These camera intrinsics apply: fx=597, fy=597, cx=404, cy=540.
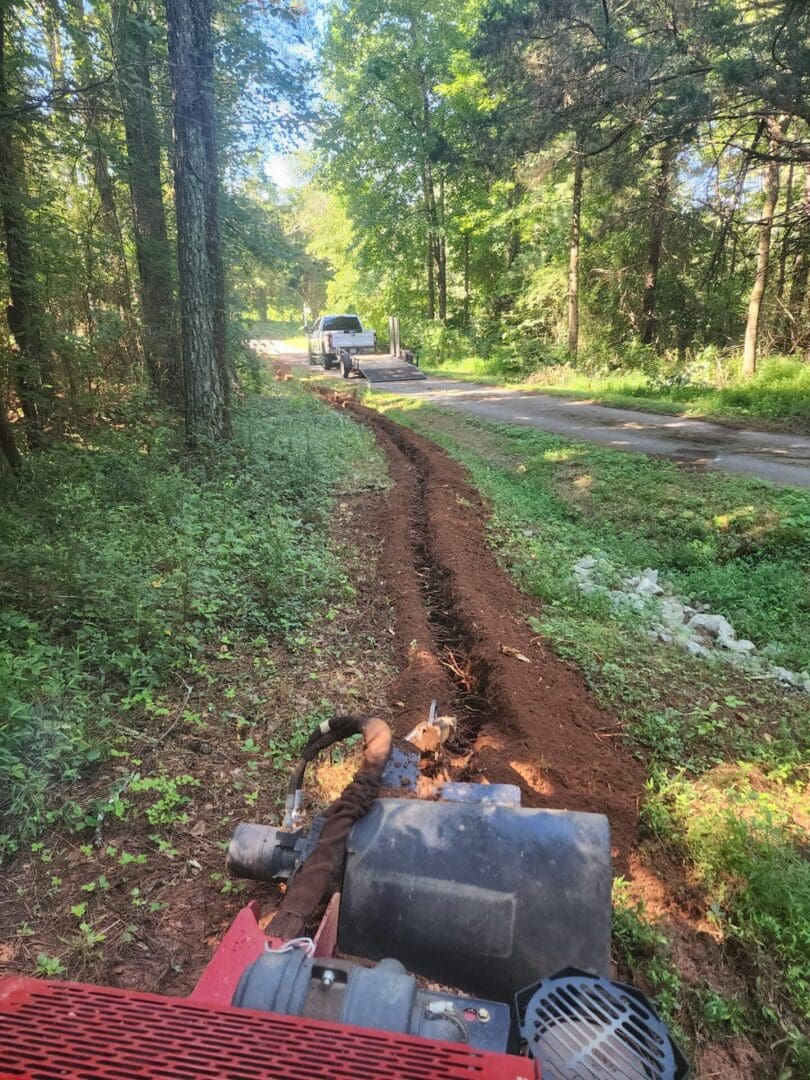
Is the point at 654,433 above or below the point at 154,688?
above

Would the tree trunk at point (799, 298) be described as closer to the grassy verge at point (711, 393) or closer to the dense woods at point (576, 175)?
the dense woods at point (576, 175)

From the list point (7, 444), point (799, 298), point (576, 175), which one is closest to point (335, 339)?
point (576, 175)

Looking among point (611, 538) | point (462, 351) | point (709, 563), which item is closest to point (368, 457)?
point (611, 538)

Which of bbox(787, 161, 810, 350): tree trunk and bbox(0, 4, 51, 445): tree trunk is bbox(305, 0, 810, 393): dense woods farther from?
bbox(0, 4, 51, 445): tree trunk

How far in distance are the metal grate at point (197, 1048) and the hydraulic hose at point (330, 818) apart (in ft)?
1.83

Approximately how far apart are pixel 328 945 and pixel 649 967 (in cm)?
144

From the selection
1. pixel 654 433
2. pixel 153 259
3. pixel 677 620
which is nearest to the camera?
pixel 677 620

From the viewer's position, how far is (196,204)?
7.68m

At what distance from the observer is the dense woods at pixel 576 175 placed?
389 inches

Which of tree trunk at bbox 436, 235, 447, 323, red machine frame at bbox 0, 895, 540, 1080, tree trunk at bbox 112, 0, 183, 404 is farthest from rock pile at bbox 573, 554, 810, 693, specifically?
tree trunk at bbox 436, 235, 447, 323

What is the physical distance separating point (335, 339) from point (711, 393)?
1401 cm

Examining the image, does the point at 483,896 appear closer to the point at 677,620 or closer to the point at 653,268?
the point at 677,620

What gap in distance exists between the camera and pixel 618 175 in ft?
39.6

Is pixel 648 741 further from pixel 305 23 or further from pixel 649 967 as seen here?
pixel 305 23
